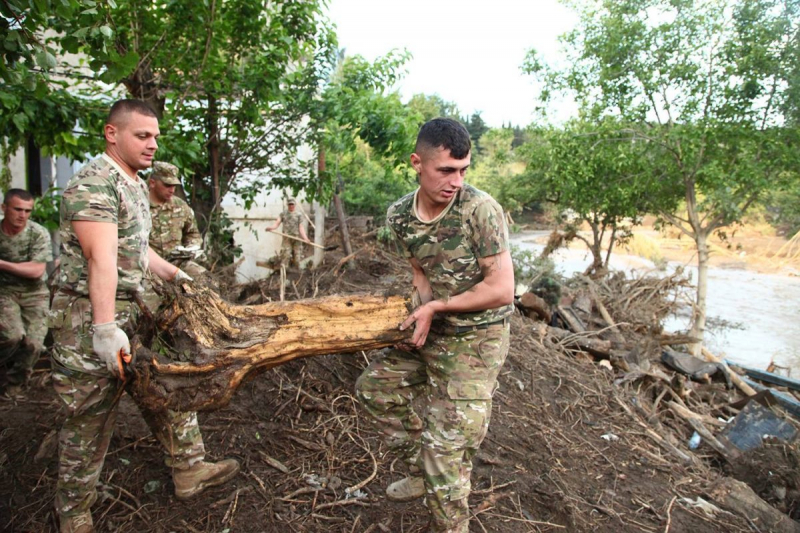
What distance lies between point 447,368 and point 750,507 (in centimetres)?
275

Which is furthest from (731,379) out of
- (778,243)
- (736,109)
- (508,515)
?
(778,243)

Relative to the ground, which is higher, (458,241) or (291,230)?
(458,241)

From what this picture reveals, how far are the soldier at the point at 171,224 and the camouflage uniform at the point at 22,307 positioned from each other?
46.8 inches

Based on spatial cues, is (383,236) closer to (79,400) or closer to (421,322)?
(421,322)

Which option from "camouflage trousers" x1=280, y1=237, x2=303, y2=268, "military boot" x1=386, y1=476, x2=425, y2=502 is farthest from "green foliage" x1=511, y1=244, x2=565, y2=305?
"military boot" x1=386, y1=476, x2=425, y2=502

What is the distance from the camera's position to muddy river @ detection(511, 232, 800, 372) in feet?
38.5

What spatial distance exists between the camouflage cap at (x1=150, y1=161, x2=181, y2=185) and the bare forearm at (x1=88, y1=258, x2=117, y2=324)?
2167 mm

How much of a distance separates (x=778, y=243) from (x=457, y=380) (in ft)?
92.1

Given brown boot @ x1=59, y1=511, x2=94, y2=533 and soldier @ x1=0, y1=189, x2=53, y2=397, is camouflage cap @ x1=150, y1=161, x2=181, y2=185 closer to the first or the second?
soldier @ x1=0, y1=189, x2=53, y2=397

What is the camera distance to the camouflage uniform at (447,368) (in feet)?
8.37

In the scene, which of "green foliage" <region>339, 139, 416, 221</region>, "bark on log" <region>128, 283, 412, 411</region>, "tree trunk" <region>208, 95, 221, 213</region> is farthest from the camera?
"green foliage" <region>339, 139, 416, 221</region>

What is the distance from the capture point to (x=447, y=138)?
2.56 m

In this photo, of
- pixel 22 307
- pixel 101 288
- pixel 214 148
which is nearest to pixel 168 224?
pixel 22 307

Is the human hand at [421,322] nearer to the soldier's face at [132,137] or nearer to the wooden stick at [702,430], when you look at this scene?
the soldier's face at [132,137]
